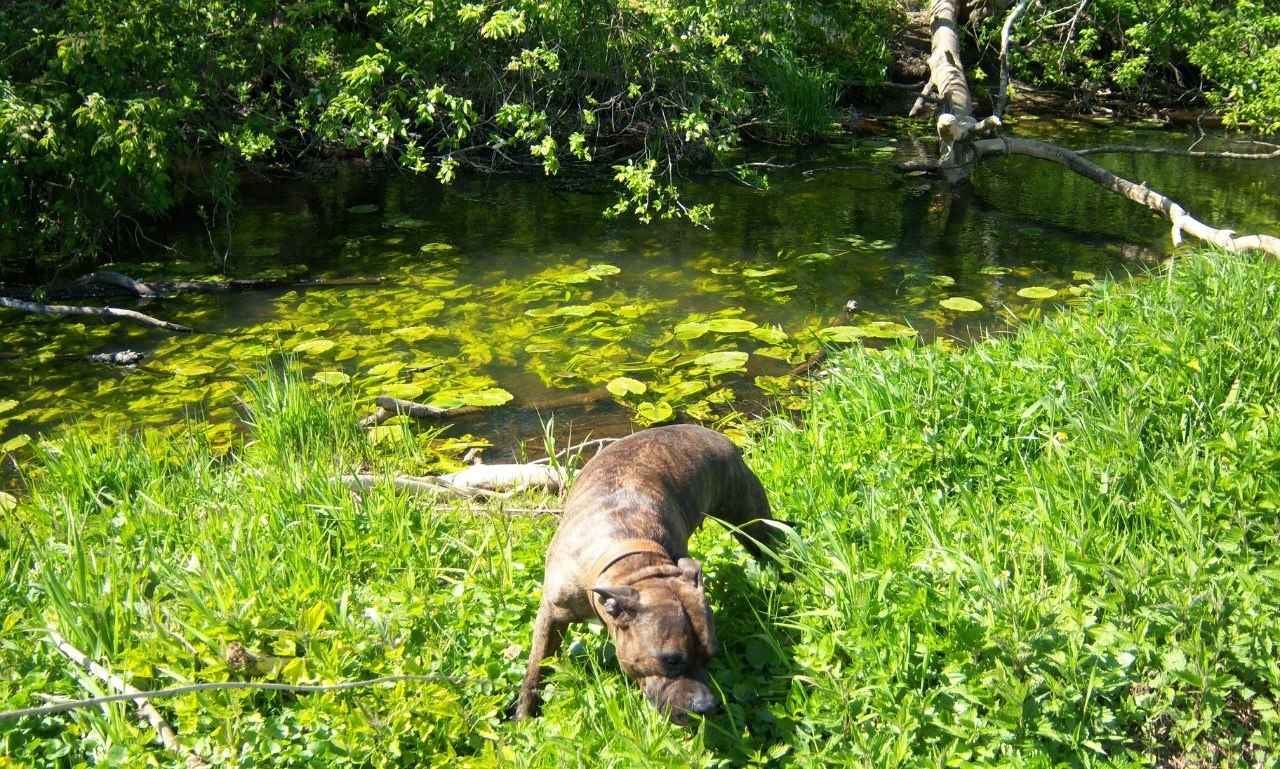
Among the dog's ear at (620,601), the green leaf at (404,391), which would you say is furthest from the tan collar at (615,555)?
the green leaf at (404,391)

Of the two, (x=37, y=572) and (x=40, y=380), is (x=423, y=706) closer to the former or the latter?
(x=37, y=572)

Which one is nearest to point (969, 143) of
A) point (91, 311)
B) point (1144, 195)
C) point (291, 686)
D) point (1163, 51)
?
point (1144, 195)

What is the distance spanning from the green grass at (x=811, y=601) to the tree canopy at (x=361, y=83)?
12.4 ft

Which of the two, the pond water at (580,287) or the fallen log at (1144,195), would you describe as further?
the fallen log at (1144,195)

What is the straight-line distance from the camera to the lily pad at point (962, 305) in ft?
25.4

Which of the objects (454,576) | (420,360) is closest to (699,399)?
(420,360)

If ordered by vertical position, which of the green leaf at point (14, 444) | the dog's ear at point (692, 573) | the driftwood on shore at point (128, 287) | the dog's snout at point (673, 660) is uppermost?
the dog's ear at point (692, 573)

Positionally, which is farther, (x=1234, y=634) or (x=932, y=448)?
(x=932, y=448)

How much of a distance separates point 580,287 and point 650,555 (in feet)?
18.8

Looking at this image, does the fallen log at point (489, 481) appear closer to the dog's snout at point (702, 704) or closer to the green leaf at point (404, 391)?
the green leaf at point (404, 391)

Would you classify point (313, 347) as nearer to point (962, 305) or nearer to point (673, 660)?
point (962, 305)

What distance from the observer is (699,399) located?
6.33 metres

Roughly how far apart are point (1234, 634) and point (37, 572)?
12.6ft

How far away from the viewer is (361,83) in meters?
7.80
